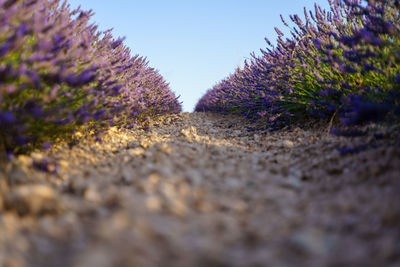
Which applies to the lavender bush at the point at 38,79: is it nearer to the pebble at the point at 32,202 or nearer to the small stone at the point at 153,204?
the pebble at the point at 32,202

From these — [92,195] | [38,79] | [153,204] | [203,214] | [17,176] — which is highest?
[38,79]

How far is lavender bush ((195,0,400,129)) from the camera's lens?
6.98ft

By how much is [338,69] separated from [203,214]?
2428 mm

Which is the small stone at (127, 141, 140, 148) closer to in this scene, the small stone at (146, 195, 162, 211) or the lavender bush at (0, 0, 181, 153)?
the lavender bush at (0, 0, 181, 153)

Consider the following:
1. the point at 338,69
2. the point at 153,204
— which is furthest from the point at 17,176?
the point at 338,69

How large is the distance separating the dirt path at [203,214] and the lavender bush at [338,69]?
1.88 ft

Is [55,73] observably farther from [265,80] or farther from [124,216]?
[265,80]

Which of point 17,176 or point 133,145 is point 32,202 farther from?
point 133,145

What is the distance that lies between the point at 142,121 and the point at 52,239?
11.9 ft

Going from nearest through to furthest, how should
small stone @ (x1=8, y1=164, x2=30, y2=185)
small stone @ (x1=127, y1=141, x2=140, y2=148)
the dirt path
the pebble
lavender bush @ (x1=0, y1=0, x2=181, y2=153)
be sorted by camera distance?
the dirt path
the pebble
small stone @ (x1=8, y1=164, x2=30, y2=185)
lavender bush @ (x1=0, y1=0, x2=181, y2=153)
small stone @ (x1=127, y1=141, x2=140, y2=148)

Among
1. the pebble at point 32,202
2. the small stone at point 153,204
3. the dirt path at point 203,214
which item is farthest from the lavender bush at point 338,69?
the pebble at point 32,202

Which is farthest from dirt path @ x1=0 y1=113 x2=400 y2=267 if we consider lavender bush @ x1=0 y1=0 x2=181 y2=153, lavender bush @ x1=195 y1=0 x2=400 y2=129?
lavender bush @ x1=195 y1=0 x2=400 y2=129

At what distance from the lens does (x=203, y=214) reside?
116 centimetres

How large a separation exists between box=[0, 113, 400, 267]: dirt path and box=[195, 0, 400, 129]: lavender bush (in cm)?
57
